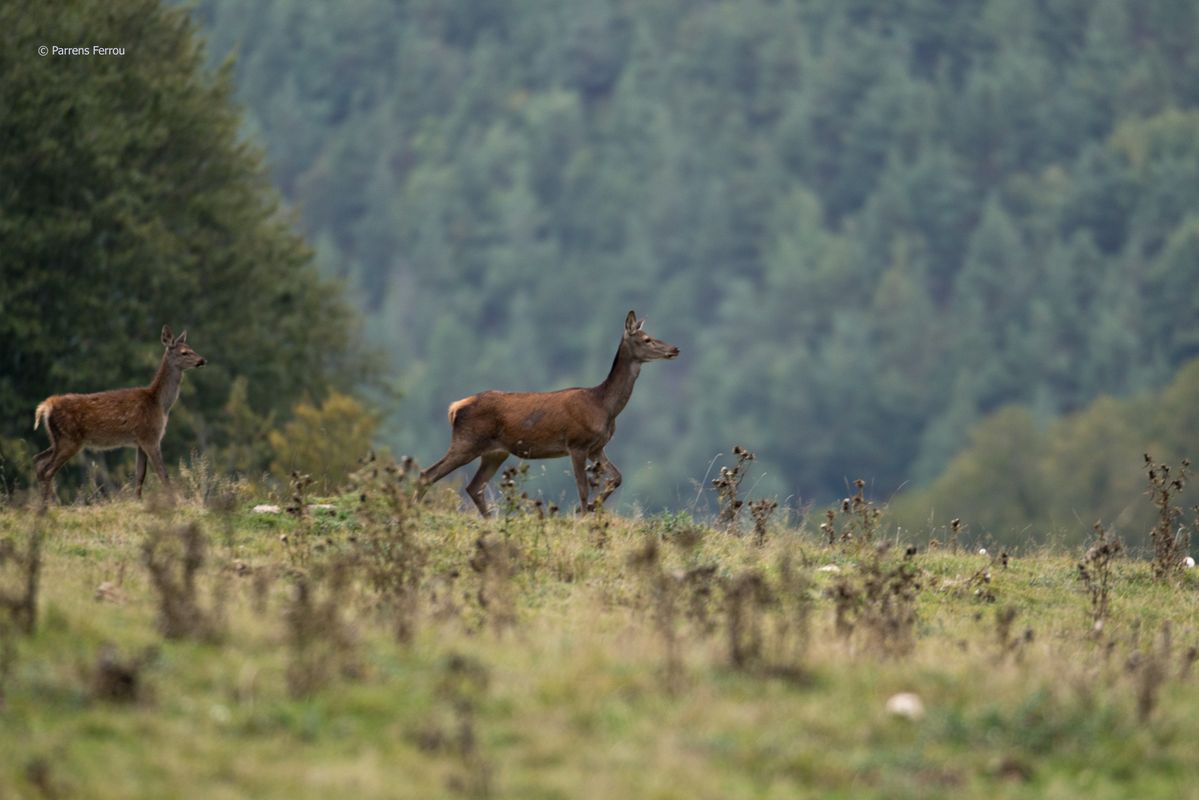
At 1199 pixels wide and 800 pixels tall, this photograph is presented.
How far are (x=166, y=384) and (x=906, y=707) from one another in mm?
10090

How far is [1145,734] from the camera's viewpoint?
8.64 meters

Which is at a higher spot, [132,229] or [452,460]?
[132,229]

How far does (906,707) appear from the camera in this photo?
868 centimetres

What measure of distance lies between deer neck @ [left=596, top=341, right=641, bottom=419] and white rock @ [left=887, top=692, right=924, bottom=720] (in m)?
7.58

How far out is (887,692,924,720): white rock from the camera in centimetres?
864

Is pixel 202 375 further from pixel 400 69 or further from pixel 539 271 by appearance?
pixel 400 69

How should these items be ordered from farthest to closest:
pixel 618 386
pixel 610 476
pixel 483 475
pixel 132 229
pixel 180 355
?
pixel 132 229 → pixel 180 355 → pixel 618 386 → pixel 483 475 → pixel 610 476

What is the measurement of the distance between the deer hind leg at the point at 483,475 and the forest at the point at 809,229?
5881 cm

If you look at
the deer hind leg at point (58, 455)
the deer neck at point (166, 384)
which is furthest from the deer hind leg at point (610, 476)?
the deer hind leg at point (58, 455)

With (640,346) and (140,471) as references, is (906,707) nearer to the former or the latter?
(640,346)

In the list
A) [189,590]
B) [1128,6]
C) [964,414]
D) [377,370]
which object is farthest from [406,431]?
[189,590]

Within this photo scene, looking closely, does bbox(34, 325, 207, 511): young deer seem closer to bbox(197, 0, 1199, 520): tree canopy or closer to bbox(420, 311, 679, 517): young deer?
bbox(420, 311, 679, 517): young deer

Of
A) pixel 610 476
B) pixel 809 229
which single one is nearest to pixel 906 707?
pixel 610 476

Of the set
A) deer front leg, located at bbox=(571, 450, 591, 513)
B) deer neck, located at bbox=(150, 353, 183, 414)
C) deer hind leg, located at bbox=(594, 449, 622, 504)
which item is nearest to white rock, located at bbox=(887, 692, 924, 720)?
deer hind leg, located at bbox=(594, 449, 622, 504)
